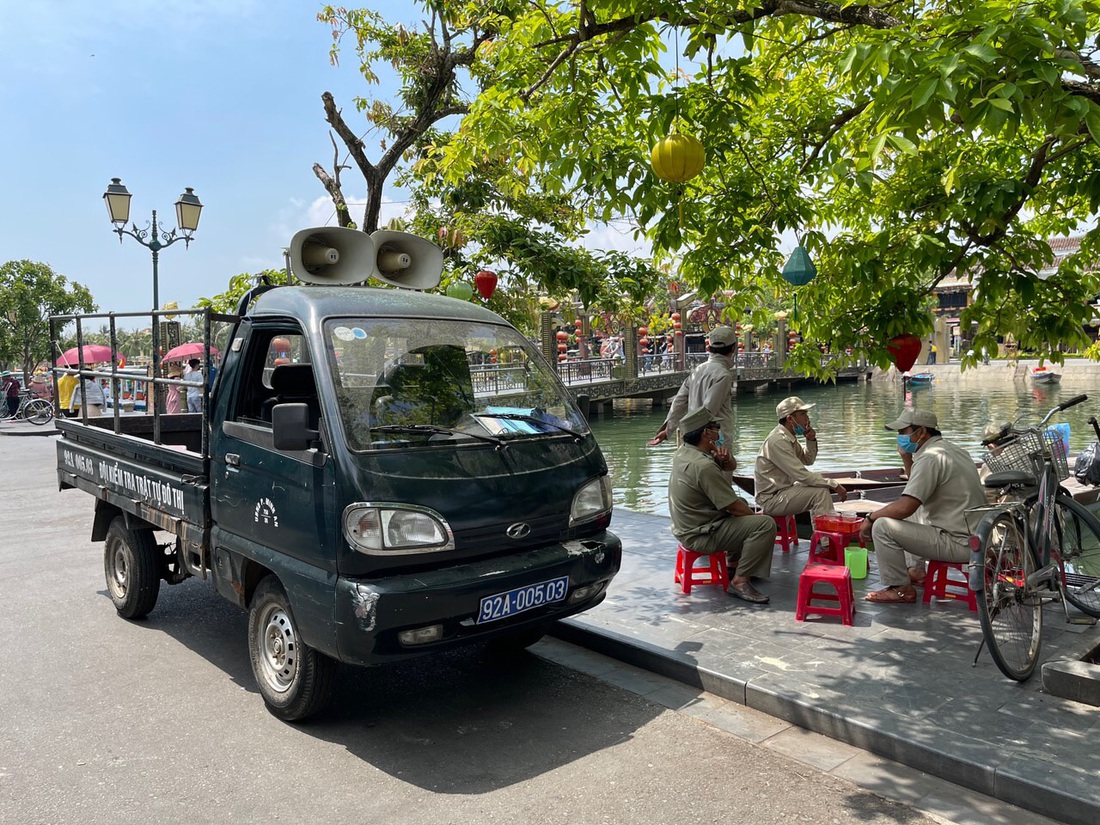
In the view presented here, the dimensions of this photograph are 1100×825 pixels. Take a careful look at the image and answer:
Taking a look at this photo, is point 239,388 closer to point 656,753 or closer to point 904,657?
point 656,753

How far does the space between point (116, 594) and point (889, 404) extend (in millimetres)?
36572

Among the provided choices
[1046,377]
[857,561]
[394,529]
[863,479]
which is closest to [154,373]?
[394,529]

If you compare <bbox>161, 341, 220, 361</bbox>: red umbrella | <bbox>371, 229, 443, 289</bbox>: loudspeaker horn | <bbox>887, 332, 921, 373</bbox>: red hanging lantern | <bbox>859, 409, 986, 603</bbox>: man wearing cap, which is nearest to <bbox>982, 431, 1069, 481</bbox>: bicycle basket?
<bbox>859, 409, 986, 603</bbox>: man wearing cap

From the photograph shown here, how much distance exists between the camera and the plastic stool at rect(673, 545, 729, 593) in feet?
20.5

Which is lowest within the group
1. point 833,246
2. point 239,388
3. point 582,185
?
point 239,388

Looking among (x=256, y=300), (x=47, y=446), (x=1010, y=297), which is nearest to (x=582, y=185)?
(x=256, y=300)

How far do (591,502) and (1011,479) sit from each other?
2429mm

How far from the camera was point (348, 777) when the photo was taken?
3.74 m

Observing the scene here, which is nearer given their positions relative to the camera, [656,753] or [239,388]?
[656,753]

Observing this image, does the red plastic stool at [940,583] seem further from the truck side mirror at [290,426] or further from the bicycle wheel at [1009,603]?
the truck side mirror at [290,426]

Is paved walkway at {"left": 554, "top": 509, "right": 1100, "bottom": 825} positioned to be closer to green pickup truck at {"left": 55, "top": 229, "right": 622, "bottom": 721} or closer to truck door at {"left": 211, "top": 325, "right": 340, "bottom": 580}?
green pickup truck at {"left": 55, "top": 229, "right": 622, "bottom": 721}

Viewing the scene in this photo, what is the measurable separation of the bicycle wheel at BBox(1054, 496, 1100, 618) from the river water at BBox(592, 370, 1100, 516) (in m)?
2.89

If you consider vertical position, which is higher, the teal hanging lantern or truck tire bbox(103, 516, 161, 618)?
the teal hanging lantern

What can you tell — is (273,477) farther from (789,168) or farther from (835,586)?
(789,168)
